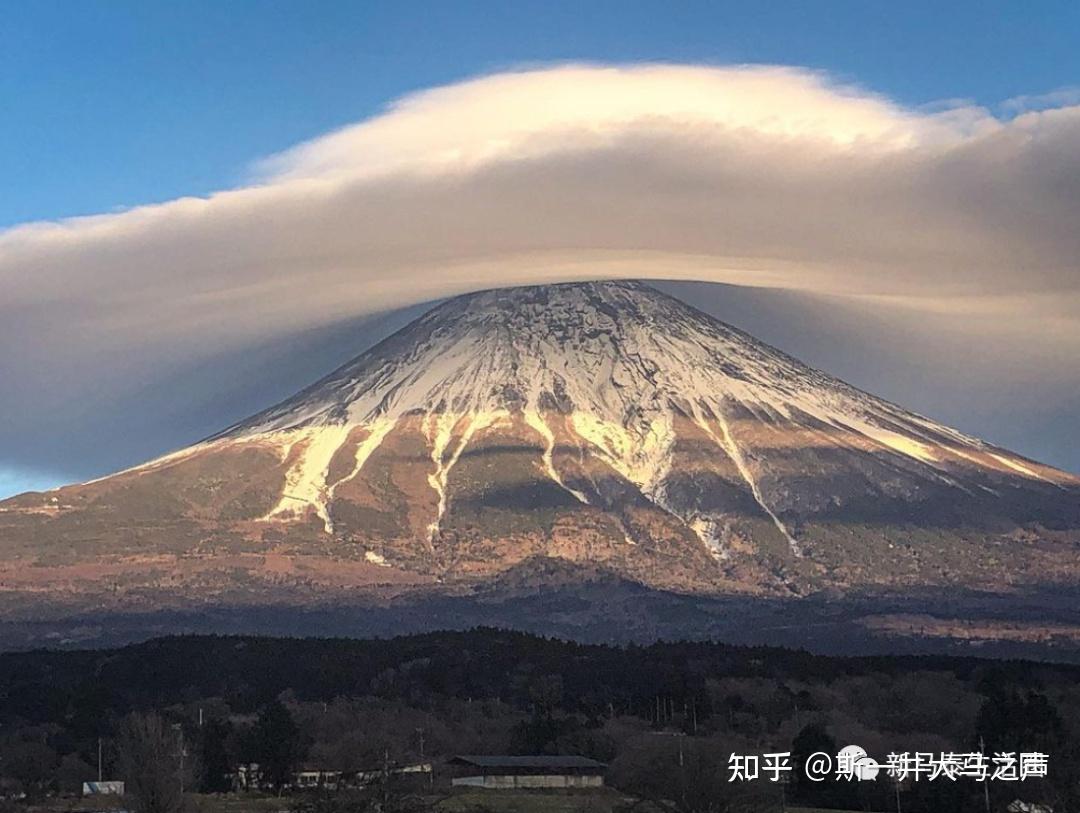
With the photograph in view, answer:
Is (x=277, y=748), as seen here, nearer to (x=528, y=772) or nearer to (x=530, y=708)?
(x=528, y=772)

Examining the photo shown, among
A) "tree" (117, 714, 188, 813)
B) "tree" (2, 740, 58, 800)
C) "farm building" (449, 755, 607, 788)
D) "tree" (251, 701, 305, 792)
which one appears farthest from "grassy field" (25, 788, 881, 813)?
"tree" (251, 701, 305, 792)

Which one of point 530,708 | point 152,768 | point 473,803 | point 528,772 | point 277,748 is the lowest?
point 530,708

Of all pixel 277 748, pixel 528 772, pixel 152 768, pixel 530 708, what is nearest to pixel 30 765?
pixel 277 748

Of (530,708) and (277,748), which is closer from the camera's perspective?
(277,748)

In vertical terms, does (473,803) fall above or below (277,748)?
below

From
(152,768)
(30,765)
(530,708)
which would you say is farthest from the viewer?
(530,708)

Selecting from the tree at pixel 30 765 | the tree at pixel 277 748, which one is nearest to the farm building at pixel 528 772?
the tree at pixel 277 748

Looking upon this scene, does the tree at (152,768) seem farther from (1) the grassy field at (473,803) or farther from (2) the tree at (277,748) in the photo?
(2) the tree at (277,748)
